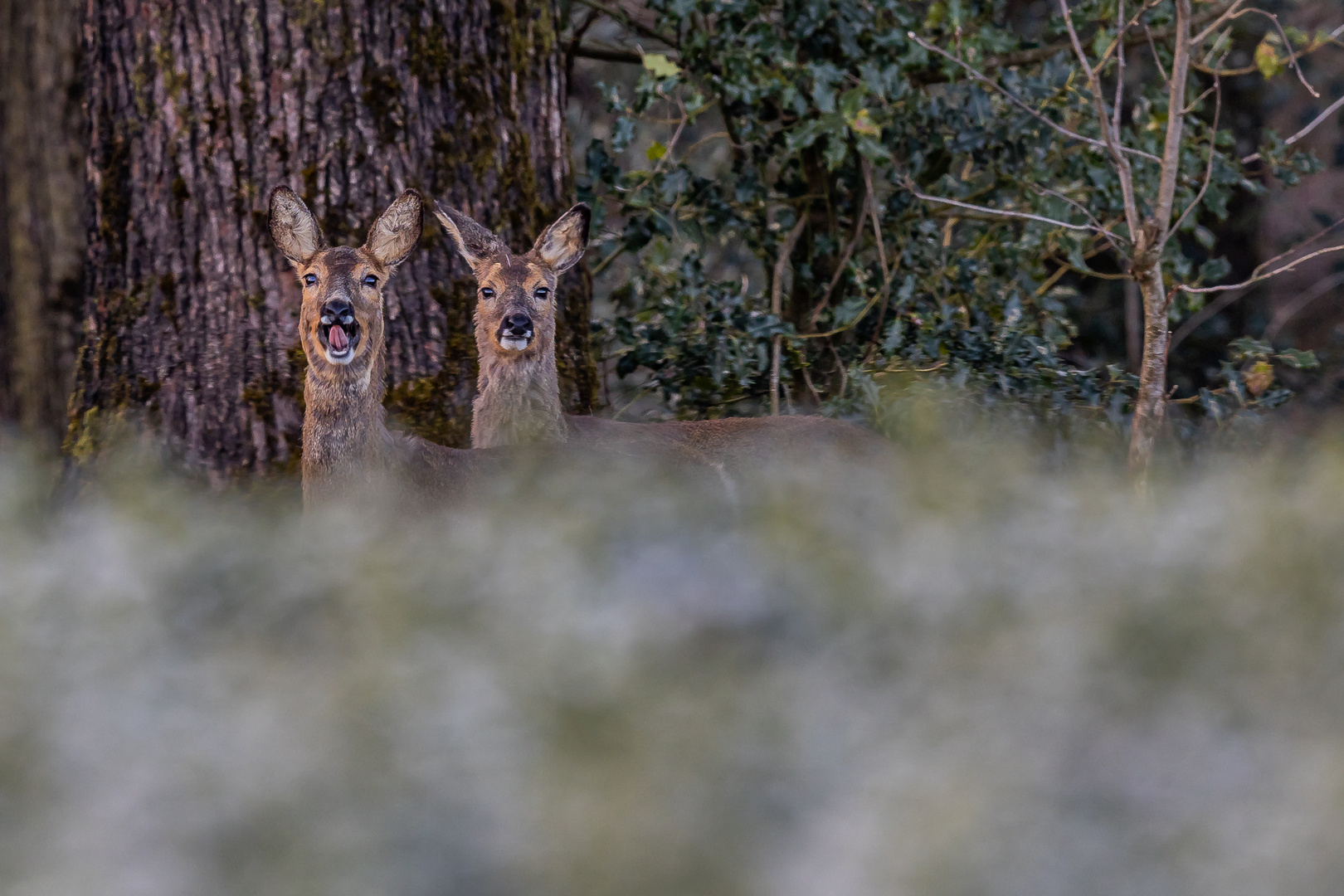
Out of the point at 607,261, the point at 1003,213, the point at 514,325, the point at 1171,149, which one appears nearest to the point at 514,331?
the point at 514,325

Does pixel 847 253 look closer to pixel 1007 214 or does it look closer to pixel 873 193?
pixel 873 193

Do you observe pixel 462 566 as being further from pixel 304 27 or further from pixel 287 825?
pixel 304 27

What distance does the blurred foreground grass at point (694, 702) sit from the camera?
1.81 metres

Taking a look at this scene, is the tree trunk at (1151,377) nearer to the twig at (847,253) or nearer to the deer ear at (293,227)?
the twig at (847,253)

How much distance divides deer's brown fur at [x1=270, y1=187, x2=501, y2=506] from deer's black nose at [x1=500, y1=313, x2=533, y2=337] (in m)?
0.80

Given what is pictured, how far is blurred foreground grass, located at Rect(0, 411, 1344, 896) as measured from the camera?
71.2 inches

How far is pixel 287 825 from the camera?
6.22ft

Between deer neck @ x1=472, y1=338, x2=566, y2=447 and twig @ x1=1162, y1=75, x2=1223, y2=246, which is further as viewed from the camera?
twig @ x1=1162, y1=75, x2=1223, y2=246

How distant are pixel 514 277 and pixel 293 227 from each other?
104 cm

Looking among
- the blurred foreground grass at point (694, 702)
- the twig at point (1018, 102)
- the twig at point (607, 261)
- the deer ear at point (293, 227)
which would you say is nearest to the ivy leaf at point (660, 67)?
the twig at point (607, 261)

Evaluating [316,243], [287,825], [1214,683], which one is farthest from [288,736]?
[316,243]

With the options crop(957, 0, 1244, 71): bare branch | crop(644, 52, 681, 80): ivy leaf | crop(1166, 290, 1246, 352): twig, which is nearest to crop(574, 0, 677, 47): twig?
crop(644, 52, 681, 80): ivy leaf

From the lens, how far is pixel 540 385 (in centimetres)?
600

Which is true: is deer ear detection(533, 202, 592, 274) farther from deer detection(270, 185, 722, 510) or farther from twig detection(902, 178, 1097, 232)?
twig detection(902, 178, 1097, 232)
